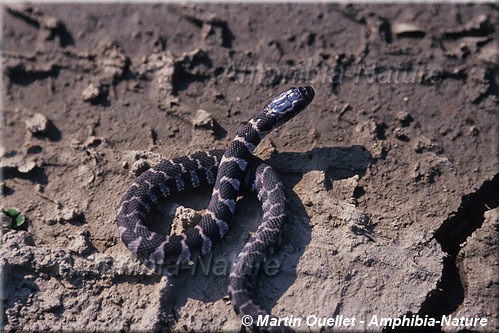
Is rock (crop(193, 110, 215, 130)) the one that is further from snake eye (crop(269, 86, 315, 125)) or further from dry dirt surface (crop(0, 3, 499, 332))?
snake eye (crop(269, 86, 315, 125))

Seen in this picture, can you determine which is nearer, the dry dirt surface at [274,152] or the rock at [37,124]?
the dry dirt surface at [274,152]

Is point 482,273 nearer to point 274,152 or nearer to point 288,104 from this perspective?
point 274,152

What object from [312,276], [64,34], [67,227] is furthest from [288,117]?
[64,34]
